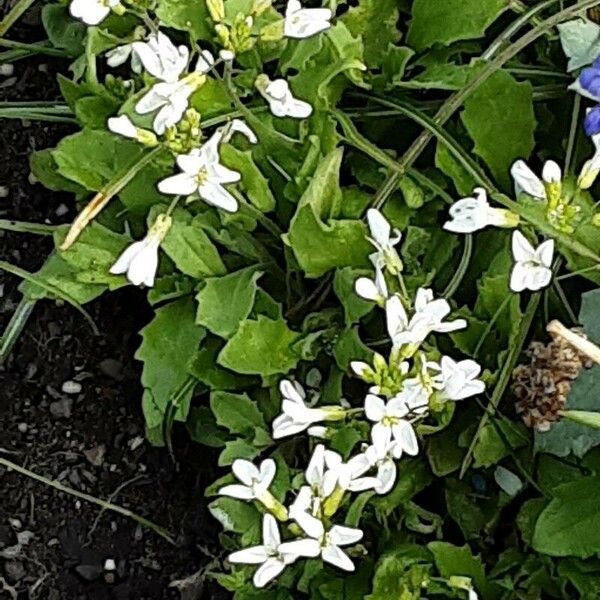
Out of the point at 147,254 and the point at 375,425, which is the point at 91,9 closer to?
the point at 147,254

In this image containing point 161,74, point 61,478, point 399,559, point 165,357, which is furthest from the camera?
point 61,478

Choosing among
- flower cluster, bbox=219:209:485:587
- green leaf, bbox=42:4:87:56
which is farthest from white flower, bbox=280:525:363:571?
green leaf, bbox=42:4:87:56

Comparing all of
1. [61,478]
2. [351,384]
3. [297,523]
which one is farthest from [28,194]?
[297,523]

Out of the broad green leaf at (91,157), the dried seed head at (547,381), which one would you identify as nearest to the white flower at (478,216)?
the dried seed head at (547,381)

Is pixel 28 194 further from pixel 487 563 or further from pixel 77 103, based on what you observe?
pixel 487 563

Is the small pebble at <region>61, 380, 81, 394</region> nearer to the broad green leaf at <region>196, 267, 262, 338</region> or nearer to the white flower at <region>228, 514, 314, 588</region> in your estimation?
the broad green leaf at <region>196, 267, 262, 338</region>

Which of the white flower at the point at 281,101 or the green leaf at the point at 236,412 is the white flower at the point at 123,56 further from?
the green leaf at the point at 236,412
